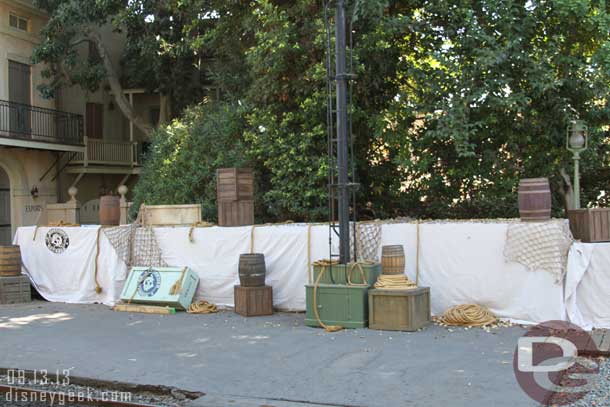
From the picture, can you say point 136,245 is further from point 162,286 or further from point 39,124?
point 39,124

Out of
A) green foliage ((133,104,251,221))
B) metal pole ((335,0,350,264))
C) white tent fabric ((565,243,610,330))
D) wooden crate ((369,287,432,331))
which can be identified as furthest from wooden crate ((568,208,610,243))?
green foliage ((133,104,251,221))

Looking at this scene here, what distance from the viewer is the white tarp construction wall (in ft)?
31.5

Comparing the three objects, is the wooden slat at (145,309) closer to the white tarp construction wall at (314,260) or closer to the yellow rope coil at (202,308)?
the yellow rope coil at (202,308)

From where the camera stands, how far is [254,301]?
11102mm

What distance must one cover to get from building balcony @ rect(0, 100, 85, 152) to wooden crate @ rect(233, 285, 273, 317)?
1122 centimetres

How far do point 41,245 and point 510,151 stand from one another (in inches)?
394

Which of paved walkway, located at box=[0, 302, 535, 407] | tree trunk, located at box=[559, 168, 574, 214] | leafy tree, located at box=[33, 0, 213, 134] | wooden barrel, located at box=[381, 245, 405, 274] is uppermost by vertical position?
leafy tree, located at box=[33, 0, 213, 134]

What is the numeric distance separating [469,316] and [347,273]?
1.96 meters

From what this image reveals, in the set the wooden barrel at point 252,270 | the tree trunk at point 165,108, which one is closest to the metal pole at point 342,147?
the wooden barrel at point 252,270

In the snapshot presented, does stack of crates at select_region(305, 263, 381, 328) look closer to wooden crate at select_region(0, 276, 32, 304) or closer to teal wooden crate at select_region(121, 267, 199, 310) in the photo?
teal wooden crate at select_region(121, 267, 199, 310)

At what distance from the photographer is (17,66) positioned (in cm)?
2022

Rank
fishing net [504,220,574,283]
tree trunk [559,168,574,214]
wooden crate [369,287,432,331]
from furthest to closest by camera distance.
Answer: tree trunk [559,168,574,214] → fishing net [504,220,574,283] → wooden crate [369,287,432,331]

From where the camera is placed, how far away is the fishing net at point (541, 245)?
952 centimetres

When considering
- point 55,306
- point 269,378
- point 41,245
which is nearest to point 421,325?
point 269,378
